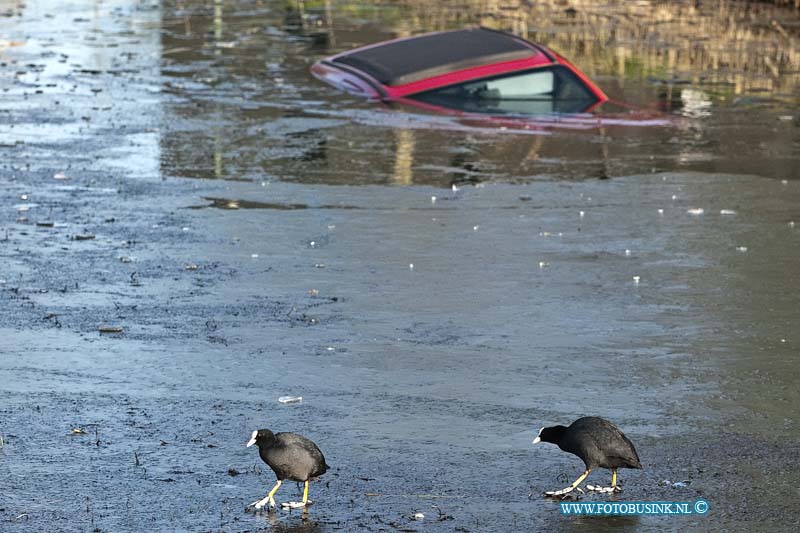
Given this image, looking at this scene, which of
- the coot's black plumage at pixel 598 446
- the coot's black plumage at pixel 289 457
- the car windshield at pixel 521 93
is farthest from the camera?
the car windshield at pixel 521 93

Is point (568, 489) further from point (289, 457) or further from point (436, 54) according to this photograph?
point (436, 54)

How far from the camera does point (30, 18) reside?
32.6 meters

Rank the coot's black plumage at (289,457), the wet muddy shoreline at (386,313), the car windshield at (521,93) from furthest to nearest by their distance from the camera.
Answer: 1. the car windshield at (521,93)
2. the wet muddy shoreline at (386,313)
3. the coot's black plumage at (289,457)

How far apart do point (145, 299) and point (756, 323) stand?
4233 millimetres

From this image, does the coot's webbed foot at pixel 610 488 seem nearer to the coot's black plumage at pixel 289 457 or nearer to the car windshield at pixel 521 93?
the coot's black plumage at pixel 289 457

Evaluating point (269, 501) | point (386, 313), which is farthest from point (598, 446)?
point (386, 313)

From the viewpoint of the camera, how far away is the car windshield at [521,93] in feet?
64.1

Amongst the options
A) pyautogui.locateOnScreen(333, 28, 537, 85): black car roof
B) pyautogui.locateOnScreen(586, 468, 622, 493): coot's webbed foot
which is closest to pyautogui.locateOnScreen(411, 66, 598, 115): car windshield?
pyautogui.locateOnScreen(333, 28, 537, 85): black car roof

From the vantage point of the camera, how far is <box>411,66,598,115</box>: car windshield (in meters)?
19.5

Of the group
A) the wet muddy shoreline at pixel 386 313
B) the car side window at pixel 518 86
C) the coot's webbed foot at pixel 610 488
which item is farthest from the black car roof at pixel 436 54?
the coot's webbed foot at pixel 610 488

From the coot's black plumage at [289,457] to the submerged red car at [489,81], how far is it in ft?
42.2

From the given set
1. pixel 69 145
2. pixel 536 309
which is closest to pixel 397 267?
pixel 536 309

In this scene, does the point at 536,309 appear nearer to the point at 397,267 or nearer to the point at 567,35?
the point at 397,267

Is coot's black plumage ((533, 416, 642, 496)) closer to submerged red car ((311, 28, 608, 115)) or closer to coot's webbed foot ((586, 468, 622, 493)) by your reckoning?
coot's webbed foot ((586, 468, 622, 493))
